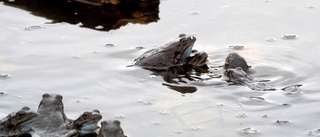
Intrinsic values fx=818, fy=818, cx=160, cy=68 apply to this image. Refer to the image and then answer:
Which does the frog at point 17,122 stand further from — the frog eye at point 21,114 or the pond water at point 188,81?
the pond water at point 188,81

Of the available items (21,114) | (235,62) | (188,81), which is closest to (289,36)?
(235,62)

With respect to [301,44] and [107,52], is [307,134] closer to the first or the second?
[301,44]

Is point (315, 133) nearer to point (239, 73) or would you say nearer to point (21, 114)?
point (239, 73)

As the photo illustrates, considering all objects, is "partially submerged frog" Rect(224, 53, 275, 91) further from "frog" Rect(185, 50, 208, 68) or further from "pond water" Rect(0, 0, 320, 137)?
"frog" Rect(185, 50, 208, 68)

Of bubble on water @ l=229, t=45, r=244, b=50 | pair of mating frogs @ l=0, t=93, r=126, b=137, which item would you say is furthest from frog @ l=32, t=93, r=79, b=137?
bubble on water @ l=229, t=45, r=244, b=50

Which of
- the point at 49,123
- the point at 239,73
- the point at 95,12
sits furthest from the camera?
the point at 95,12

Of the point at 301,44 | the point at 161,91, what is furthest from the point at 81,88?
the point at 301,44

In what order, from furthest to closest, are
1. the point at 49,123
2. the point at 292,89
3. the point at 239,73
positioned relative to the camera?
1. the point at 239,73
2. the point at 292,89
3. the point at 49,123
